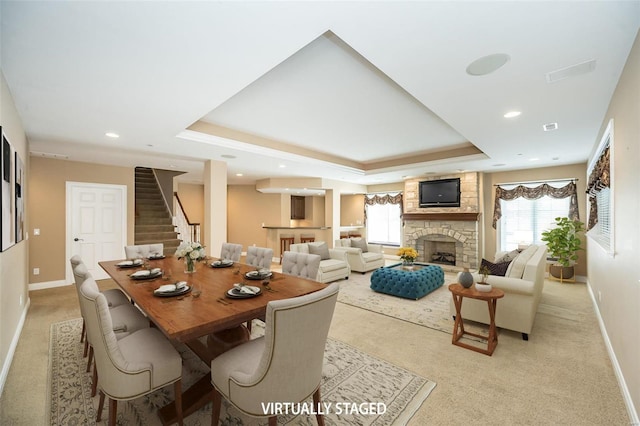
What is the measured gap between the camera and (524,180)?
246 inches

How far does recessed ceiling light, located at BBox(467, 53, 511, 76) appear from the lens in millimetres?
1900

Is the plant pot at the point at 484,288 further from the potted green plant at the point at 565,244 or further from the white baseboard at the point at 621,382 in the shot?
the potted green plant at the point at 565,244

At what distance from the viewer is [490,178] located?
670cm

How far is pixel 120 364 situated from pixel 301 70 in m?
2.49

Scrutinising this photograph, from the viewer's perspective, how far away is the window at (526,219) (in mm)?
5984

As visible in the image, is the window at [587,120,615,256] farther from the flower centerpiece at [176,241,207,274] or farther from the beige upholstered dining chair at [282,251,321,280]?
the flower centerpiece at [176,241,207,274]

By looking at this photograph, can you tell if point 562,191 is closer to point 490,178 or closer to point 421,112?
point 490,178

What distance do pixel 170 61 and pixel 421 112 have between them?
9.16ft

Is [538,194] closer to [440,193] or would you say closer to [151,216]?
[440,193]

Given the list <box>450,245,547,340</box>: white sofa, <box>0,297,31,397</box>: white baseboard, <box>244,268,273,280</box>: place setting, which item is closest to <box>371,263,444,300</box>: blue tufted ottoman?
<box>450,245,547,340</box>: white sofa

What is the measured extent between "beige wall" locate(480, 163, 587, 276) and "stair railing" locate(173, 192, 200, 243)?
7.42 m

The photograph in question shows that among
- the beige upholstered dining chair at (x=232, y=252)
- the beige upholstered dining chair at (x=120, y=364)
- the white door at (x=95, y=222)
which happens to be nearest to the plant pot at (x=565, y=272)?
the beige upholstered dining chair at (x=232, y=252)

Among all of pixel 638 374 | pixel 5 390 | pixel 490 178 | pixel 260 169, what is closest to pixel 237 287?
pixel 5 390

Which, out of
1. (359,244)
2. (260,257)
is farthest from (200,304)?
(359,244)
